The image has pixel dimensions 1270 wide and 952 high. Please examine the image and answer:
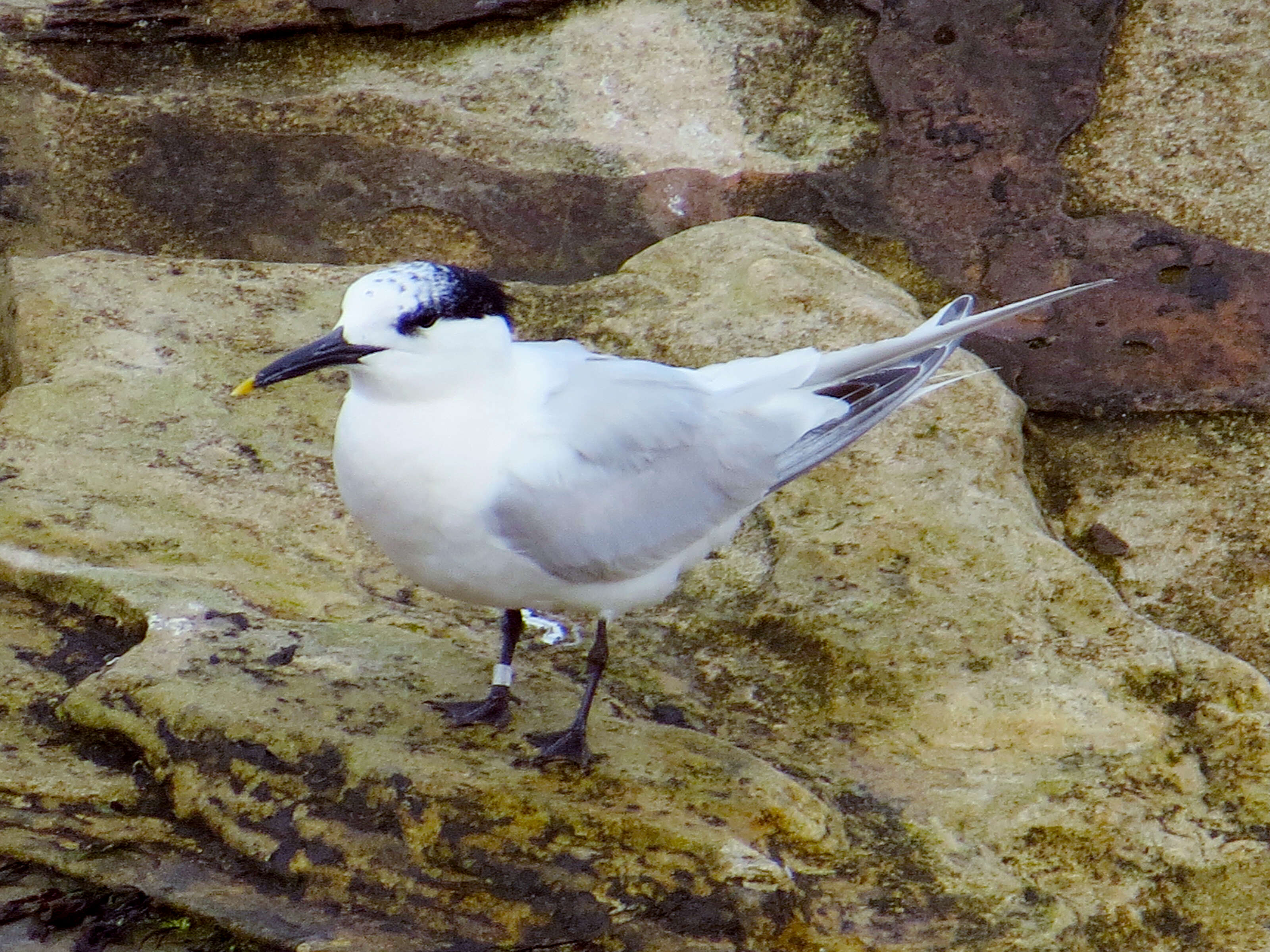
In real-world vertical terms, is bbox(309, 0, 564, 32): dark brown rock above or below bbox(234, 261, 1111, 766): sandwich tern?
above

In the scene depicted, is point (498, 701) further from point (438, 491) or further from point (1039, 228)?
point (1039, 228)

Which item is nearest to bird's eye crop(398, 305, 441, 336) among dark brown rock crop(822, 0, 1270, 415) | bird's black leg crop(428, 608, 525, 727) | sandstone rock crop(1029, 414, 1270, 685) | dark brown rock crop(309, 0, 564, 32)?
bird's black leg crop(428, 608, 525, 727)

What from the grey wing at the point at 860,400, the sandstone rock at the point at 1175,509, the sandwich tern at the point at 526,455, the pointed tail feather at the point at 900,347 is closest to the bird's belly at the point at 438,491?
the sandwich tern at the point at 526,455

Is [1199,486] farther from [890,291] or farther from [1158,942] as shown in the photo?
[1158,942]

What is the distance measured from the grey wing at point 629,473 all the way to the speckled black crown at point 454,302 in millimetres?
246

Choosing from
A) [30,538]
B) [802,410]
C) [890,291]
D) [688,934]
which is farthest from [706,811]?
[890,291]

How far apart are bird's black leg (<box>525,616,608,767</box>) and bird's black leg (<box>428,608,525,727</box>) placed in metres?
0.10

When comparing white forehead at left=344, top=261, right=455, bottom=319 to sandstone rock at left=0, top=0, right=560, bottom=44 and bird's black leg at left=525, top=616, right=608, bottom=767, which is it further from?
sandstone rock at left=0, top=0, right=560, bottom=44

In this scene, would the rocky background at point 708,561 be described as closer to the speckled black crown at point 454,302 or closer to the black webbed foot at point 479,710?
the black webbed foot at point 479,710

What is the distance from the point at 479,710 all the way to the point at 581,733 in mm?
235

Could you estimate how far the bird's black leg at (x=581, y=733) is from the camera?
2.92 meters

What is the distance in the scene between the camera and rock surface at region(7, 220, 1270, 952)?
267cm

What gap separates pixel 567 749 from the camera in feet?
9.61

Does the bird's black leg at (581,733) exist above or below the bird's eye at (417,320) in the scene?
below
